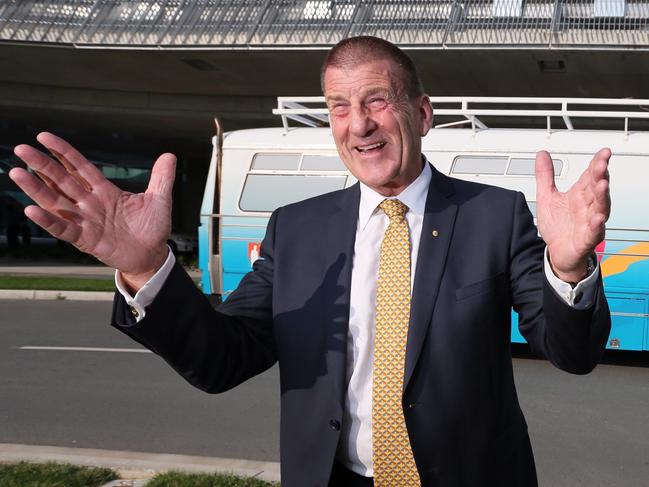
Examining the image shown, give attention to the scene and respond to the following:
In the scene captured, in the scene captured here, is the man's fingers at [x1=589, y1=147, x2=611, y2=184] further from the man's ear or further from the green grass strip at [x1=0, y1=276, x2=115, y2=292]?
the green grass strip at [x1=0, y1=276, x2=115, y2=292]

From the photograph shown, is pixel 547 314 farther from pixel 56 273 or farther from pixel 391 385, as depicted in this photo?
pixel 56 273

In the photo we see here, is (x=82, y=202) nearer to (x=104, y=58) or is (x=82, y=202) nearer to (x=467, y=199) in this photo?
(x=467, y=199)

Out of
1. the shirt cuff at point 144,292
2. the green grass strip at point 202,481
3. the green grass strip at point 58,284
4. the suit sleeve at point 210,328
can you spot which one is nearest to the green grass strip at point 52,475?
the green grass strip at point 202,481

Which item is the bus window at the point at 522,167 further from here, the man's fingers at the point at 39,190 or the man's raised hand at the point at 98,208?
the man's fingers at the point at 39,190

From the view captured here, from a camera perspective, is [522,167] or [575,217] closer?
[575,217]

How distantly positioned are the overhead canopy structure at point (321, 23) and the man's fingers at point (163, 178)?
1516cm

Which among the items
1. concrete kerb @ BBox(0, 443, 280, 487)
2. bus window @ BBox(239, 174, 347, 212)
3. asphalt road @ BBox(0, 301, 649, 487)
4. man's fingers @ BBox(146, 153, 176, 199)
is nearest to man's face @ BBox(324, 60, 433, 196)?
man's fingers @ BBox(146, 153, 176, 199)

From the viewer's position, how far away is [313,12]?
59.4 feet

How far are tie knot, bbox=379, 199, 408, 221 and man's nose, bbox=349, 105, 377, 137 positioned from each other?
21cm

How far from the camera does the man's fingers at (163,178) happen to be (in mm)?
2141

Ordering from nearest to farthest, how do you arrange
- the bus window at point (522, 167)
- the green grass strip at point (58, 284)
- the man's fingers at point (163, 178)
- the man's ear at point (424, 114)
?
1. the man's fingers at point (163, 178)
2. the man's ear at point (424, 114)
3. the bus window at point (522, 167)
4. the green grass strip at point (58, 284)

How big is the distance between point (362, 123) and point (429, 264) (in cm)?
44

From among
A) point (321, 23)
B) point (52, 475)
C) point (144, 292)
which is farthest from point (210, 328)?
point (321, 23)

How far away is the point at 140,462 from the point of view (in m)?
5.15
